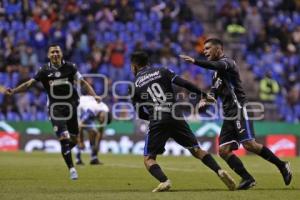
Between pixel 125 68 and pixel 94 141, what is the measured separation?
906 centimetres

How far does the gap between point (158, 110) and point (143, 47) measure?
18.1 metres

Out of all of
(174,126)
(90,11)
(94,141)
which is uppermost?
(90,11)

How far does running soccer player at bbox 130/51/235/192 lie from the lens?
12266 mm

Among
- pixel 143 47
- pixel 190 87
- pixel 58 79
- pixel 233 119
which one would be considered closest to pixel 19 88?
pixel 58 79

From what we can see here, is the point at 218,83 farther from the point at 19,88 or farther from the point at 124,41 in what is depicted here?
the point at 124,41

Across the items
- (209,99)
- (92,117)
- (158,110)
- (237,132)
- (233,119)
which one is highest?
(209,99)

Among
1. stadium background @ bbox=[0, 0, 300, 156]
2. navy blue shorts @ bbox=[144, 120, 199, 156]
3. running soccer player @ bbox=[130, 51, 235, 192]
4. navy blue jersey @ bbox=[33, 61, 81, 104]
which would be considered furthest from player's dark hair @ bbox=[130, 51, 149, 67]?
stadium background @ bbox=[0, 0, 300, 156]

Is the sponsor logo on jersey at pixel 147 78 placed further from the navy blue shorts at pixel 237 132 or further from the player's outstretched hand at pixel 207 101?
the navy blue shorts at pixel 237 132

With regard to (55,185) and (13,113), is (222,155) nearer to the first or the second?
(55,185)

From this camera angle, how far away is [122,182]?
14305 millimetres

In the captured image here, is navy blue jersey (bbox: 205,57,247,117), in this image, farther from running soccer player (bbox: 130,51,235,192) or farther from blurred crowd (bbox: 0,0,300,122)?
blurred crowd (bbox: 0,0,300,122)

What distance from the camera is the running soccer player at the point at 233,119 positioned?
1270 centimetres

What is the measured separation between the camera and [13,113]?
88.8 ft

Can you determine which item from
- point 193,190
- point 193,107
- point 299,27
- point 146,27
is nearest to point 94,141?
point 193,107
